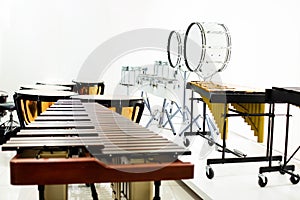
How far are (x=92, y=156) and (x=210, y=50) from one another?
292 centimetres

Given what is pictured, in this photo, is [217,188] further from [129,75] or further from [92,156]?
[129,75]

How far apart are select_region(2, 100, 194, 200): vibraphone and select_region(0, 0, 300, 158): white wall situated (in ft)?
10.8

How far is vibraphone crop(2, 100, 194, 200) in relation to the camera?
4.25 ft

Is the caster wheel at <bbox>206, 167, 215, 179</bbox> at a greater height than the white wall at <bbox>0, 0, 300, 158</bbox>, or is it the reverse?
the white wall at <bbox>0, 0, 300, 158</bbox>

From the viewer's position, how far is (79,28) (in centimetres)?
605

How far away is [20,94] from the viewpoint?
324 centimetres

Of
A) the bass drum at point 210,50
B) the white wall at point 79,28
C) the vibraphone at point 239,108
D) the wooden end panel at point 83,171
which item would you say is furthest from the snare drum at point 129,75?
the wooden end panel at point 83,171

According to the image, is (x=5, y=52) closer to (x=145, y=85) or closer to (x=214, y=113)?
(x=145, y=85)

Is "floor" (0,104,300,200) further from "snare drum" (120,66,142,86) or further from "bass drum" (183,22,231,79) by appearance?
"snare drum" (120,66,142,86)

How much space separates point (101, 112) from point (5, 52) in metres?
4.01

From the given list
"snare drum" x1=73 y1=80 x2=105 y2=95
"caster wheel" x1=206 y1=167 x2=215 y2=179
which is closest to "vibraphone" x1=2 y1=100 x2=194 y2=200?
"caster wheel" x1=206 y1=167 x2=215 y2=179

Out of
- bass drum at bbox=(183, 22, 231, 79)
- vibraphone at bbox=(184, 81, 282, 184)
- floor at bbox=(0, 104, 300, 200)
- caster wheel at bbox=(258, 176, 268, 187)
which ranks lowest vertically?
floor at bbox=(0, 104, 300, 200)

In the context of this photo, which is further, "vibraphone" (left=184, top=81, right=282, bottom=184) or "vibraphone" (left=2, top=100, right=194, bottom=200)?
"vibraphone" (left=184, top=81, right=282, bottom=184)

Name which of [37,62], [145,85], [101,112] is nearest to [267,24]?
[145,85]
